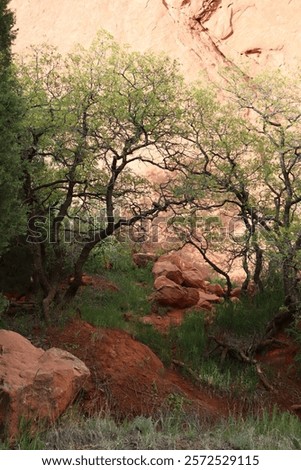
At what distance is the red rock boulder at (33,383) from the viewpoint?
6.03 metres

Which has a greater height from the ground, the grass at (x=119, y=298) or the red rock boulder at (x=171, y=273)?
the red rock boulder at (x=171, y=273)

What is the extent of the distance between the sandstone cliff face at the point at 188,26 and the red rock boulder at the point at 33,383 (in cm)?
1838

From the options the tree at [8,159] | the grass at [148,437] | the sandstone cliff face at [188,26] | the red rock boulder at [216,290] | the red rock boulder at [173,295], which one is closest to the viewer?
the grass at [148,437]

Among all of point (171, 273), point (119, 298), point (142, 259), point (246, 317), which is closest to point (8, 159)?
point (246, 317)

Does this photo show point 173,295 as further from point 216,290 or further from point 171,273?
point 216,290

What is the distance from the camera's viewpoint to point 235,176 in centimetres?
1230

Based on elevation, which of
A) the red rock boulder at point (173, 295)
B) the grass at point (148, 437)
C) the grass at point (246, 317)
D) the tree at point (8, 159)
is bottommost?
the grass at point (148, 437)

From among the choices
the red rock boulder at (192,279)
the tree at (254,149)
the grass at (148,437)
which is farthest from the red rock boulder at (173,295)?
the grass at (148,437)

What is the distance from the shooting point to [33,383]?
6.49 meters

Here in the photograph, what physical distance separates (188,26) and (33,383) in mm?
23749

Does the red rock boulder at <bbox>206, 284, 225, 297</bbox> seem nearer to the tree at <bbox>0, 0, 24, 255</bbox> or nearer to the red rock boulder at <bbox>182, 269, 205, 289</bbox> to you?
the red rock boulder at <bbox>182, 269, 205, 289</bbox>

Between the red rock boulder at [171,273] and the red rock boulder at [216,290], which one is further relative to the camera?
the red rock boulder at [216,290]

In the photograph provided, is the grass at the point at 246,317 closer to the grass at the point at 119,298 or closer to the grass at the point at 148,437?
the grass at the point at 119,298

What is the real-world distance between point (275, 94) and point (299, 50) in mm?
14324
